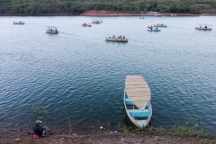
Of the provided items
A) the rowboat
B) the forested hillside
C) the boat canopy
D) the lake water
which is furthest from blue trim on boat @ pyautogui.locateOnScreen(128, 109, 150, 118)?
the forested hillside

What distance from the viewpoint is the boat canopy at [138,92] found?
22.9 metres

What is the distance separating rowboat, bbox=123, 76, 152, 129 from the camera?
22.4 meters

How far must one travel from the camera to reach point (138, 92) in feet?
82.9

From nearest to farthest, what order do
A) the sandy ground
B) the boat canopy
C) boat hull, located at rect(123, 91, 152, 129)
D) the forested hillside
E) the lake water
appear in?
the sandy ground
boat hull, located at rect(123, 91, 152, 129)
the boat canopy
the lake water
the forested hillside

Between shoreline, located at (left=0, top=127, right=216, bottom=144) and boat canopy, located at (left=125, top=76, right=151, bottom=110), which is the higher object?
boat canopy, located at (left=125, top=76, right=151, bottom=110)

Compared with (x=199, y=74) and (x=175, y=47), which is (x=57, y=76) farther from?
(x=175, y=47)

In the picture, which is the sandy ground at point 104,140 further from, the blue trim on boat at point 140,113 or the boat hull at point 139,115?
the blue trim on boat at point 140,113

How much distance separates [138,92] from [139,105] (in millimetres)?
3086

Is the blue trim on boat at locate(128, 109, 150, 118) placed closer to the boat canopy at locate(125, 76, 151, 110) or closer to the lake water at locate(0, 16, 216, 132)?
the lake water at locate(0, 16, 216, 132)

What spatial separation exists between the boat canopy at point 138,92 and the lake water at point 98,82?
8.82ft

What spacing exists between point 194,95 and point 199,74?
9.78 metres

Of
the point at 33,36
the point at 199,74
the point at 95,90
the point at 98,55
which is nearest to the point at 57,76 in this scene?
the point at 95,90

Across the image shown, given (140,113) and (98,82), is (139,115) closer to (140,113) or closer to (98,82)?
(140,113)

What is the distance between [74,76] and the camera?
37.6m
